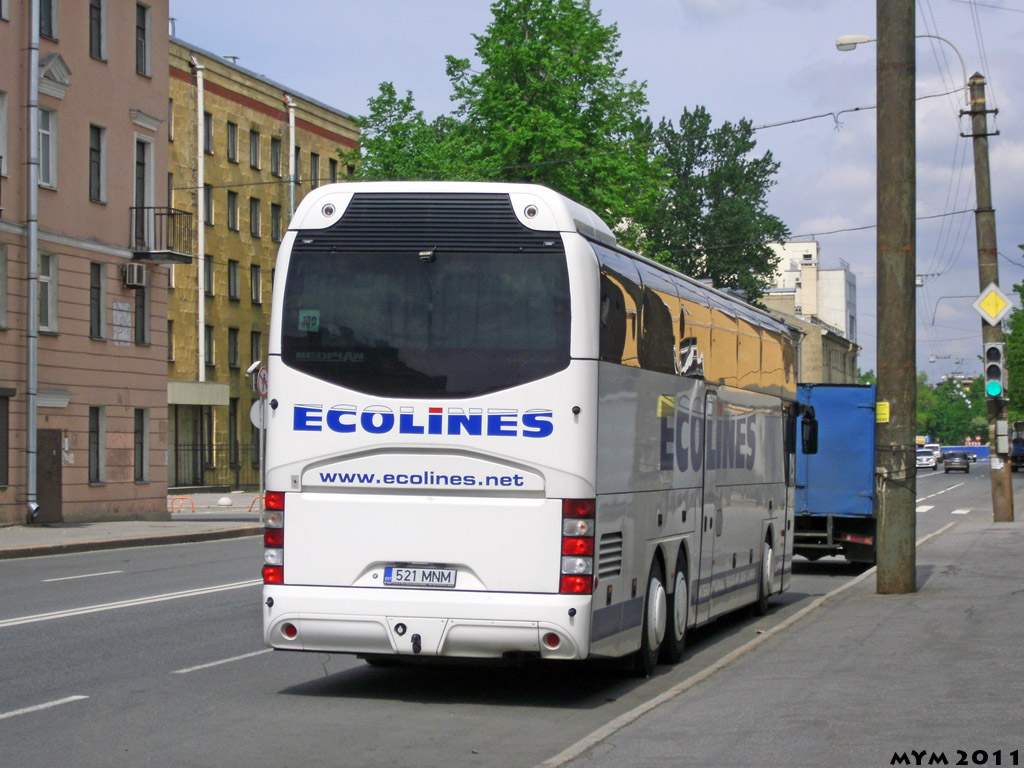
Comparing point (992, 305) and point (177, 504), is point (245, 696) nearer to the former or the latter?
point (992, 305)

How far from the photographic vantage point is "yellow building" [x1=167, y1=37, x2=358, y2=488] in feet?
186

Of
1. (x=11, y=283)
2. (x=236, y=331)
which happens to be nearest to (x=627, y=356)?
(x=11, y=283)

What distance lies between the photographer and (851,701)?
8.73m

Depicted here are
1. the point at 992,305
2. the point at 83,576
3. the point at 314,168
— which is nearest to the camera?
the point at 83,576

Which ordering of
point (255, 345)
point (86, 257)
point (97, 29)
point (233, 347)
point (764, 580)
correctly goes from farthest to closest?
point (255, 345) < point (233, 347) < point (97, 29) < point (86, 257) < point (764, 580)

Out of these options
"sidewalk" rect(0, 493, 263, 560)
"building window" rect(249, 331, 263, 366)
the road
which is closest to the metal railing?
"sidewalk" rect(0, 493, 263, 560)

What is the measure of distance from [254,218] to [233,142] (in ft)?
13.2

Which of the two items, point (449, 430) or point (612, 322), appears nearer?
point (449, 430)

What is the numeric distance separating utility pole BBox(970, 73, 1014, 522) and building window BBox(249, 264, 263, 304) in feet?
125

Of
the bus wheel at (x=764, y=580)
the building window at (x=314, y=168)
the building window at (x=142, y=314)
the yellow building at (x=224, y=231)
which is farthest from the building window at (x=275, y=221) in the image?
the bus wheel at (x=764, y=580)

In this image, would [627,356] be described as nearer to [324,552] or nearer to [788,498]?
[324,552]

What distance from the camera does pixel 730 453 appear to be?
46.3 ft

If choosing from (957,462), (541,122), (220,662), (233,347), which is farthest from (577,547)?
(957,462)

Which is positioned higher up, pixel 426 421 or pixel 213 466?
pixel 426 421
